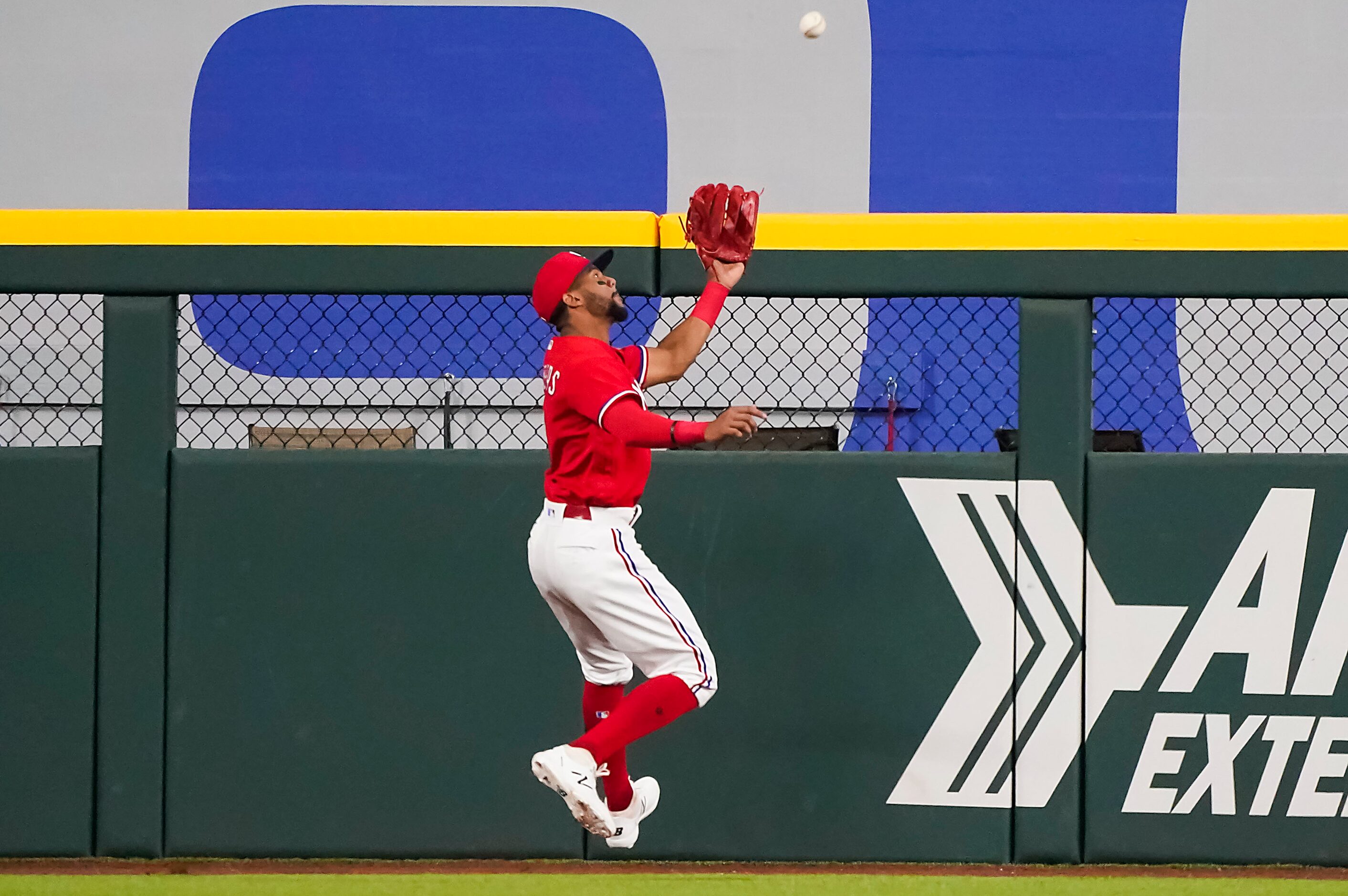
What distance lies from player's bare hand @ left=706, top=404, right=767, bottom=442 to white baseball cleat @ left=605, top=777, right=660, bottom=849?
1.09 m

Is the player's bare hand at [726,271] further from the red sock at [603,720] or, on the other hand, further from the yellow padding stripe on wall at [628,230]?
the red sock at [603,720]

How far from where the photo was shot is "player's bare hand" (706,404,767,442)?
283 centimetres

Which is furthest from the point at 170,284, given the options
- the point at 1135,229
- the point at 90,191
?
the point at 90,191

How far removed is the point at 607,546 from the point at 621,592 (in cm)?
12

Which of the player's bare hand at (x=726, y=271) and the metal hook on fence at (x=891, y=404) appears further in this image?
the metal hook on fence at (x=891, y=404)

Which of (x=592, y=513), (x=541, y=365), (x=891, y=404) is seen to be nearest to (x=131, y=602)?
(x=592, y=513)

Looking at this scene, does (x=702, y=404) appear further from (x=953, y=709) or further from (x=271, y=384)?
(x=953, y=709)

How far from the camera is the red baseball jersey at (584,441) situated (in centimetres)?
→ 324

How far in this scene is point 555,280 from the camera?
3.43 meters

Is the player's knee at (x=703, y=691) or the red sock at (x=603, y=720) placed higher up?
the player's knee at (x=703, y=691)

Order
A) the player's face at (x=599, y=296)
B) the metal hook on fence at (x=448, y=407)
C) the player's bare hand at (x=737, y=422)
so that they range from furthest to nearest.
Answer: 1. the metal hook on fence at (x=448, y=407)
2. the player's face at (x=599, y=296)
3. the player's bare hand at (x=737, y=422)

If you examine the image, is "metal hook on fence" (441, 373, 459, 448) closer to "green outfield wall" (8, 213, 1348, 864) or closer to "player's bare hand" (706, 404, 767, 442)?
"green outfield wall" (8, 213, 1348, 864)

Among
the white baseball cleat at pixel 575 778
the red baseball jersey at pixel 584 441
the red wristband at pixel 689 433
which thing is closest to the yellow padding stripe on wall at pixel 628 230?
the red baseball jersey at pixel 584 441

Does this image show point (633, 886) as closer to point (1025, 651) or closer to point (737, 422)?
A: point (1025, 651)
